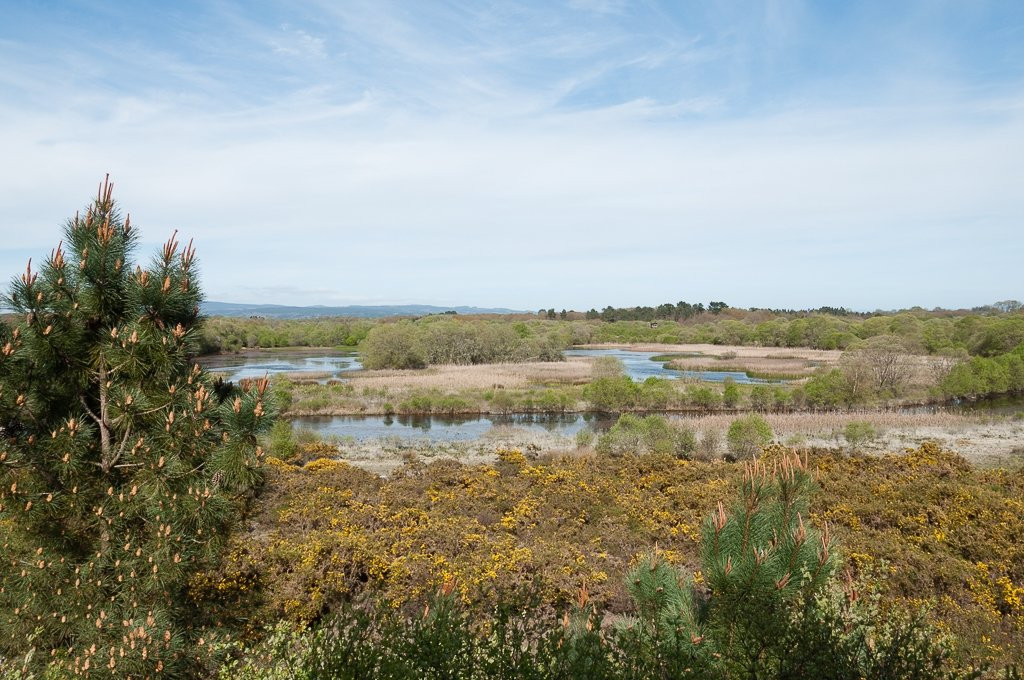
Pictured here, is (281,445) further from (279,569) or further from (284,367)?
(284,367)

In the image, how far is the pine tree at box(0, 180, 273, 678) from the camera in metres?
4.02

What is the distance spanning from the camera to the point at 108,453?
4.33 m

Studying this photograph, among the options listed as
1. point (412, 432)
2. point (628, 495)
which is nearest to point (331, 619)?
point (628, 495)

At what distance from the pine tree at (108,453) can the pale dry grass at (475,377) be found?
108 ft

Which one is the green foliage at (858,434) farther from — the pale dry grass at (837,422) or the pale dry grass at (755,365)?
the pale dry grass at (755,365)

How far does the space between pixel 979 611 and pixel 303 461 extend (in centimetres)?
1310

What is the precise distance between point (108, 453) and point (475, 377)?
38.8m

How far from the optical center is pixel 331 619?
3.56 m

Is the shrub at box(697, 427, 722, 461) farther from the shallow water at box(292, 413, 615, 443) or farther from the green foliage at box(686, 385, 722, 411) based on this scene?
the green foliage at box(686, 385, 722, 411)

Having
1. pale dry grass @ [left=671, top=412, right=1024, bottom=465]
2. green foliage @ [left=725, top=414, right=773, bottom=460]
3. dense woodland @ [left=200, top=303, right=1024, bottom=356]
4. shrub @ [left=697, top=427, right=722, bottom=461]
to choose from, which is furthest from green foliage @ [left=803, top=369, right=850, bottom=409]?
dense woodland @ [left=200, top=303, right=1024, bottom=356]

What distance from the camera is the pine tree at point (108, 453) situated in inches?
158

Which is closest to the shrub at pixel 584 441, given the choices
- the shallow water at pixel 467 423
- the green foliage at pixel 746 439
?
the green foliage at pixel 746 439

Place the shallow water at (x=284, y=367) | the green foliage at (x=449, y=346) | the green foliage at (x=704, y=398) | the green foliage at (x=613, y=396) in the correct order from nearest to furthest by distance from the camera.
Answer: the green foliage at (x=704, y=398) < the green foliage at (x=613, y=396) < the shallow water at (x=284, y=367) < the green foliage at (x=449, y=346)

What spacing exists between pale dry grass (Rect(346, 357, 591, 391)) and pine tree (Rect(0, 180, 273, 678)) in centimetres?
3288
